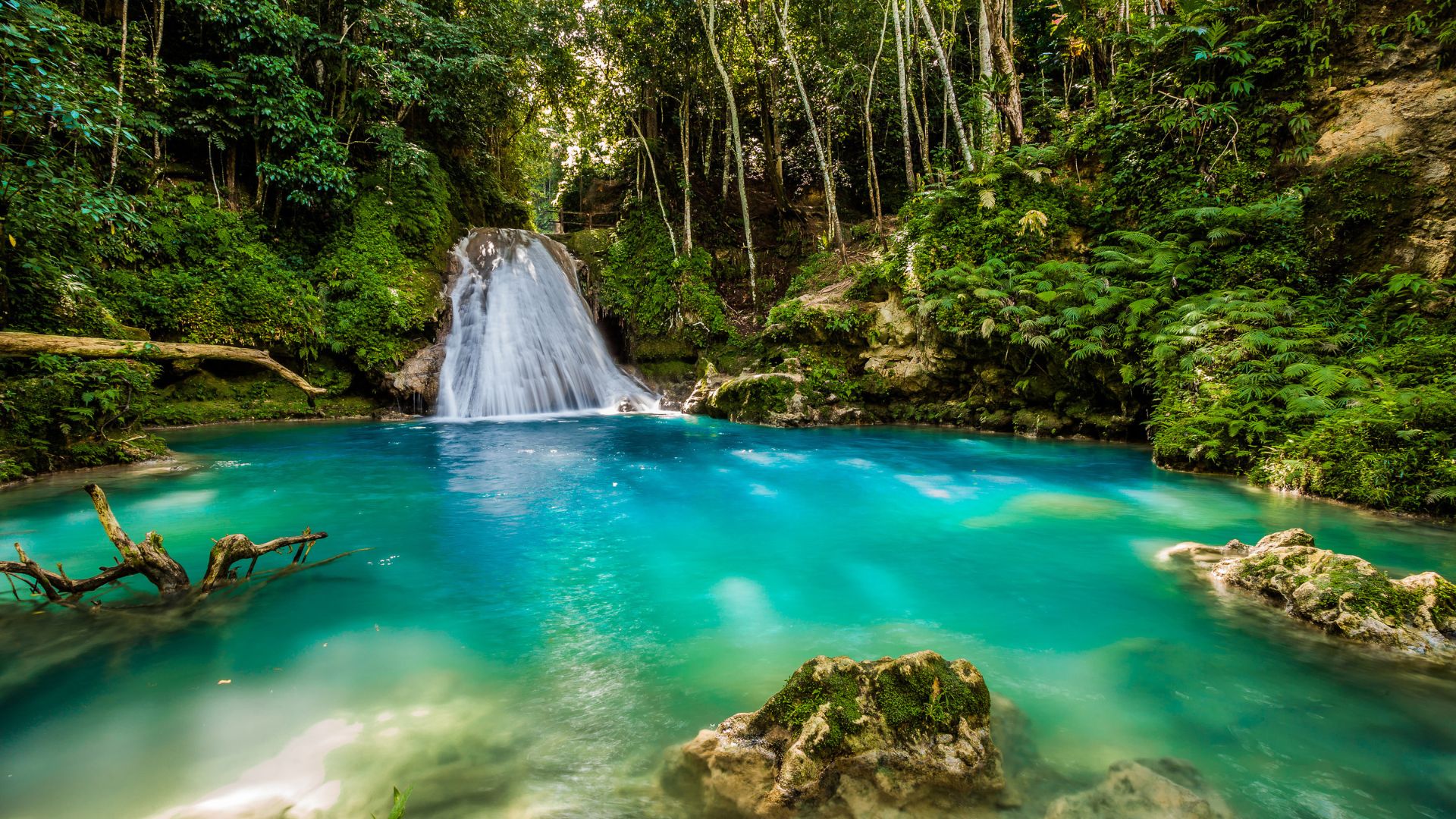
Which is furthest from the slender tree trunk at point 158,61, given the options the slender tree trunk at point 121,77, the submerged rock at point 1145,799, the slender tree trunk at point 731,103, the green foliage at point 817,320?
the submerged rock at point 1145,799

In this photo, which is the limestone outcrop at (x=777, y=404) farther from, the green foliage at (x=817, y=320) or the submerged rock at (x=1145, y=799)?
the submerged rock at (x=1145, y=799)

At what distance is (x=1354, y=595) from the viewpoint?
3.24m

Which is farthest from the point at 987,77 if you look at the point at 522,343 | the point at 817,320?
the point at 522,343

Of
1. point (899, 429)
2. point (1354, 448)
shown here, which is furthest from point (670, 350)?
point (1354, 448)

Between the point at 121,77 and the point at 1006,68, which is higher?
the point at 1006,68

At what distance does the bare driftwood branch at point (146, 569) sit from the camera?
3.30 m

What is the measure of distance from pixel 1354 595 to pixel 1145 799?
2306 millimetres

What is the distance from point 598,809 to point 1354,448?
7.56 m

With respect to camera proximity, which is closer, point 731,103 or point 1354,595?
point 1354,595

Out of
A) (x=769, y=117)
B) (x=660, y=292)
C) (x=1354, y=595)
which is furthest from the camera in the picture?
(x=769, y=117)

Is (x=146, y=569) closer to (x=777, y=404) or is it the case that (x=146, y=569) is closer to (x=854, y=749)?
(x=854, y=749)

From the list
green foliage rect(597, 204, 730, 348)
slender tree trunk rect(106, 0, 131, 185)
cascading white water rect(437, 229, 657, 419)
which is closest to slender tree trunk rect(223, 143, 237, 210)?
slender tree trunk rect(106, 0, 131, 185)

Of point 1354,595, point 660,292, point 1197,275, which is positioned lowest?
point 1354,595

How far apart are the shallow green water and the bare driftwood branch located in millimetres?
253
